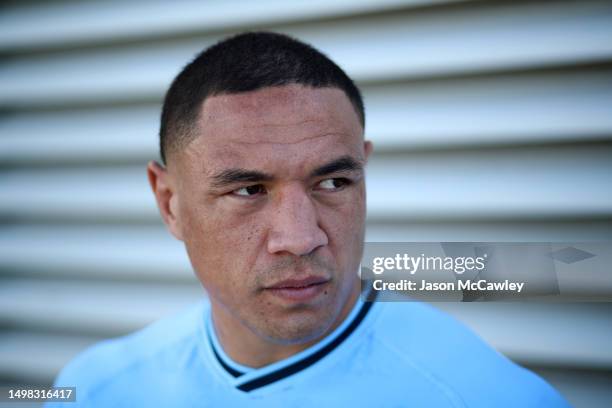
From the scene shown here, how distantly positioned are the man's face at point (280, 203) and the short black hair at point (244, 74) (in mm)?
34

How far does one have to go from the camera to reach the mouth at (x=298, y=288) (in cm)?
143

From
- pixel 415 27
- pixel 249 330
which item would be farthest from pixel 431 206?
pixel 249 330

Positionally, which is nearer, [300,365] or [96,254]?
[300,365]

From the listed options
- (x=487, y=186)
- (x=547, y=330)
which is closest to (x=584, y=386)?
(x=547, y=330)

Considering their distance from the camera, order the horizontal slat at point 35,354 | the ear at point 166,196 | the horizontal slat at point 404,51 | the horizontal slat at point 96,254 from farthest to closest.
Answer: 1. the horizontal slat at point 35,354
2. the horizontal slat at point 96,254
3. the horizontal slat at point 404,51
4. the ear at point 166,196

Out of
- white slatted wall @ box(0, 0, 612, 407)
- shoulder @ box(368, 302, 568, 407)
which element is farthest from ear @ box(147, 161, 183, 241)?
white slatted wall @ box(0, 0, 612, 407)

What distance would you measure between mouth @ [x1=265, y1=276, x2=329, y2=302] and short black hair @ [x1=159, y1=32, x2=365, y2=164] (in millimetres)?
497

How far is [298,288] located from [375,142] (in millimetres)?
925

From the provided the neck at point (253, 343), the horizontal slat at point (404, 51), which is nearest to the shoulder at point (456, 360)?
the neck at point (253, 343)

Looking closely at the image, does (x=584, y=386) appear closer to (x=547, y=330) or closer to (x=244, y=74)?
(x=547, y=330)

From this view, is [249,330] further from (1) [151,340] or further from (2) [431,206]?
(2) [431,206]

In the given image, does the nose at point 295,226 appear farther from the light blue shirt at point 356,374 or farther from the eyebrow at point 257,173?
the light blue shirt at point 356,374

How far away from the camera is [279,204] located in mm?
1429

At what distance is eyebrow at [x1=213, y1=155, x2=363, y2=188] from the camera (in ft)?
4.68
